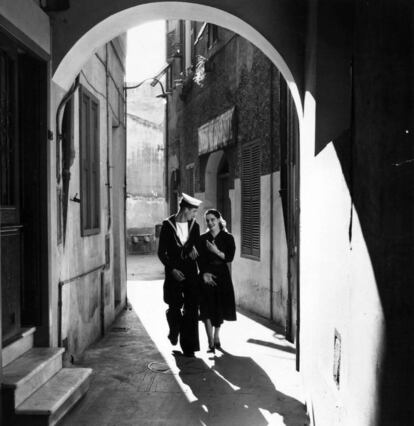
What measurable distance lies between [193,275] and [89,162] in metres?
1.94

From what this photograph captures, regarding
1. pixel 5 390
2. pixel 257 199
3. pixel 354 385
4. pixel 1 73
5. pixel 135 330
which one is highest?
pixel 1 73

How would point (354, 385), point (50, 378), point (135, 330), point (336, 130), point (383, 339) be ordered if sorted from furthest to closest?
point (135, 330), point (50, 378), point (336, 130), point (354, 385), point (383, 339)

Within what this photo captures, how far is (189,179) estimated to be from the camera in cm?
1423

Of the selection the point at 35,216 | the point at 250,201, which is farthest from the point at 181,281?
the point at 250,201

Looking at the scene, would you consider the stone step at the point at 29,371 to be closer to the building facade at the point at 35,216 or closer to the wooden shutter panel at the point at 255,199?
the building facade at the point at 35,216

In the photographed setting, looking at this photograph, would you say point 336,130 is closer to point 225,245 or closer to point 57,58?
point 57,58

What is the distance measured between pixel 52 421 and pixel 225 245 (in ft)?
10.7

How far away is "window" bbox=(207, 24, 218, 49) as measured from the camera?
36.3ft

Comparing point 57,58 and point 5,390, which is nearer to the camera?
point 5,390

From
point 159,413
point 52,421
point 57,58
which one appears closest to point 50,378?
point 52,421

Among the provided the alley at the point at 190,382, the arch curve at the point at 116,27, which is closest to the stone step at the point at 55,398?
the alley at the point at 190,382

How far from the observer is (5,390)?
→ 11.5 ft

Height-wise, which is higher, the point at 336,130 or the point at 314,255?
the point at 336,130

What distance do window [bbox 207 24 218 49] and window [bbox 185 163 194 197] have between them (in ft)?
10.7
